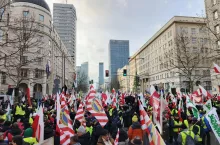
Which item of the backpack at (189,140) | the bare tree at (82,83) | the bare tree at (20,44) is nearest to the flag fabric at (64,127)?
the backpack at (189,140)

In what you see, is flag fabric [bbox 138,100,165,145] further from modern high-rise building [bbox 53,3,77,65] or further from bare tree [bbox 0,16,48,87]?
modern high-rise building [bbox 53,3,77,65]

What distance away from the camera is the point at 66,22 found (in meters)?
143

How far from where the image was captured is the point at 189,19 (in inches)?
2391

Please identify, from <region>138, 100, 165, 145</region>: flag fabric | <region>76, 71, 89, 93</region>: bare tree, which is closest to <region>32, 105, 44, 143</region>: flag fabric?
<region>138, 100, 165, 145</region>: flag fabric

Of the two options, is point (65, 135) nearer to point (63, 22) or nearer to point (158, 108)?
point (158, 108)

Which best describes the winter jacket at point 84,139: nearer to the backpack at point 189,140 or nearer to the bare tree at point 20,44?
the backpack at point 189,140

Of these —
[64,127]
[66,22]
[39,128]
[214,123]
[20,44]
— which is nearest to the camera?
[214,123]

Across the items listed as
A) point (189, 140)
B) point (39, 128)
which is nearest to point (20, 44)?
point (39, 128)

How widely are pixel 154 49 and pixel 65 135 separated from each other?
76.7 meters

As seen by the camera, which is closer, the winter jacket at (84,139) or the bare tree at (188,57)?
the winter jacket at (84,139)

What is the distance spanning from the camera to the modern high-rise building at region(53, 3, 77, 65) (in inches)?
5428

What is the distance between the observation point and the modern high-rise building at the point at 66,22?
137875 millimetres

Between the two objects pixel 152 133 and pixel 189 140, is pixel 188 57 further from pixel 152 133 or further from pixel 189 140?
pixel 152 133

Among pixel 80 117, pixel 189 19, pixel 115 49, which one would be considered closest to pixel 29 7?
pixel 189 19
